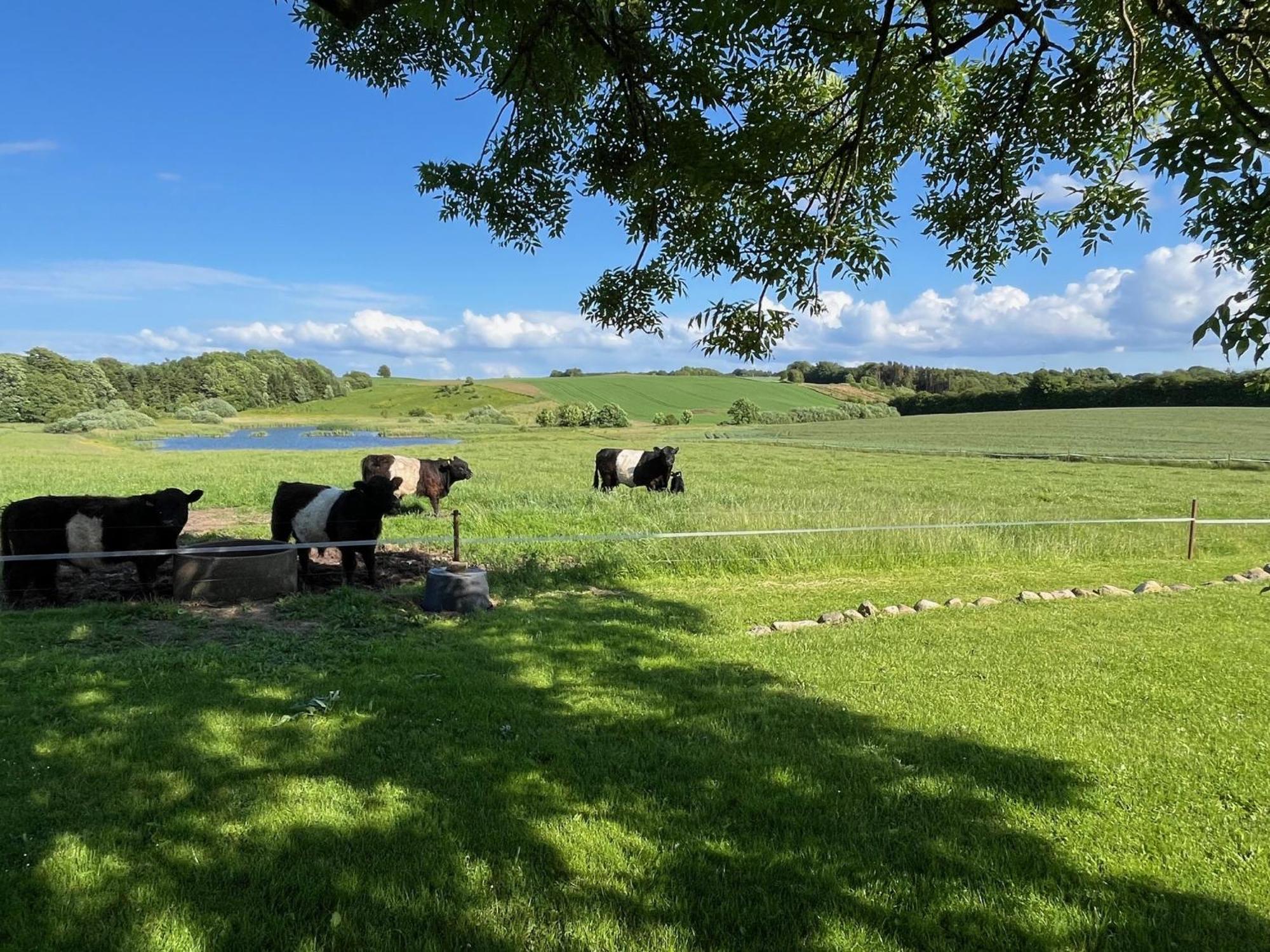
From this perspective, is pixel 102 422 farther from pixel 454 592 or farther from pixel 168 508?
pixel 454 592

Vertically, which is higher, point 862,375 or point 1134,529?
point 862,375

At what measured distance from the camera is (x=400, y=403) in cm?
9650

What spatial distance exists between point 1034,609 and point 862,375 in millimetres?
100869

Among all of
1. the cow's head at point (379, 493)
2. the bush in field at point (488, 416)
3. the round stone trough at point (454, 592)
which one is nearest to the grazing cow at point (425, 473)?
the cow's head at point (379, 493)

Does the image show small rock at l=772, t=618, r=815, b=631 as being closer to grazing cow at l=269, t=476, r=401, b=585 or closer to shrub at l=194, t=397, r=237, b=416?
grazing cow at l=269, t=476, r=401, b=585

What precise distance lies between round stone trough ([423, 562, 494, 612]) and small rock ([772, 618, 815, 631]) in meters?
3.34

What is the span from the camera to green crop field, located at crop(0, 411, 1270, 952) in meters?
2.96

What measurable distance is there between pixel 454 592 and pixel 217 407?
91.7m

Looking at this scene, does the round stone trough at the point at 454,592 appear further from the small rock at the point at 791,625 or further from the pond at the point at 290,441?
the pond at the point at 290,441

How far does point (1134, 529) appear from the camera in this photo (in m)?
13.7

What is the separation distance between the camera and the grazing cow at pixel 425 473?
17.7m

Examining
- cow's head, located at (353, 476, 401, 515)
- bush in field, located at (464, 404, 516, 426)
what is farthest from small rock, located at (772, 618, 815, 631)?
bush in field, located at (464, 404, 516, 426)

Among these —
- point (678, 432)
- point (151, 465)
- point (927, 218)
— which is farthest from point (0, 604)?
point (678, 432)

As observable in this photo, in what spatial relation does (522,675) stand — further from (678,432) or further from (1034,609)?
(678,432)
